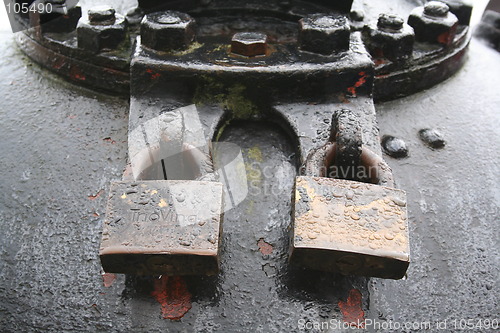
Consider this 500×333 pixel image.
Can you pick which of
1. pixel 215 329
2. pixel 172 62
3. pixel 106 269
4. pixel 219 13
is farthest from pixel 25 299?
pixel 219 13

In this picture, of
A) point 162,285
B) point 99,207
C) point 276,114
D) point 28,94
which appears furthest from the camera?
point 28,94

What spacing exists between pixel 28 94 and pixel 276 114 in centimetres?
90

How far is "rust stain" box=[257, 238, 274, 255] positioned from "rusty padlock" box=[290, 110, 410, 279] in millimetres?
156

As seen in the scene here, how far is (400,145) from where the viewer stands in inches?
59.5

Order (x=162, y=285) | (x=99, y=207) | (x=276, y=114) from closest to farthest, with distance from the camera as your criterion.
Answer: (x=162, y=285), (x=99, y=207), (x=276, y=114)

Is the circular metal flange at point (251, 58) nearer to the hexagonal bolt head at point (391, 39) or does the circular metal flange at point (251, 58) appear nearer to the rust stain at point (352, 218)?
the hexagonal bolt head at point (391, 39)

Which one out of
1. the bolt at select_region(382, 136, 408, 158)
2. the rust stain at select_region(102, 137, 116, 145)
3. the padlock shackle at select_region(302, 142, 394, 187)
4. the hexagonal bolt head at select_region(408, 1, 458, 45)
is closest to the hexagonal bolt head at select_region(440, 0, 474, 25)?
the hexagonal bolt head at select_region(408, 1, 458, 45)

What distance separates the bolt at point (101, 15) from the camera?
155cm

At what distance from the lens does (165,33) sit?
55.9 inches

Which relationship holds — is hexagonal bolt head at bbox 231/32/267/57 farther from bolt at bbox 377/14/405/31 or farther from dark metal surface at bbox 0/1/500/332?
bolt at bbox 377/14/405/31

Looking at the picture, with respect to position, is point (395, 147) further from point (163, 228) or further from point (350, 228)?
point (163, 228)

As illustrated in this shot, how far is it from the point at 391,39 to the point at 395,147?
37cm

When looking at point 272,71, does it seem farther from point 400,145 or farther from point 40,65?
point 40,65

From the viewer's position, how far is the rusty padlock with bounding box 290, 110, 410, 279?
1005 millimetres
